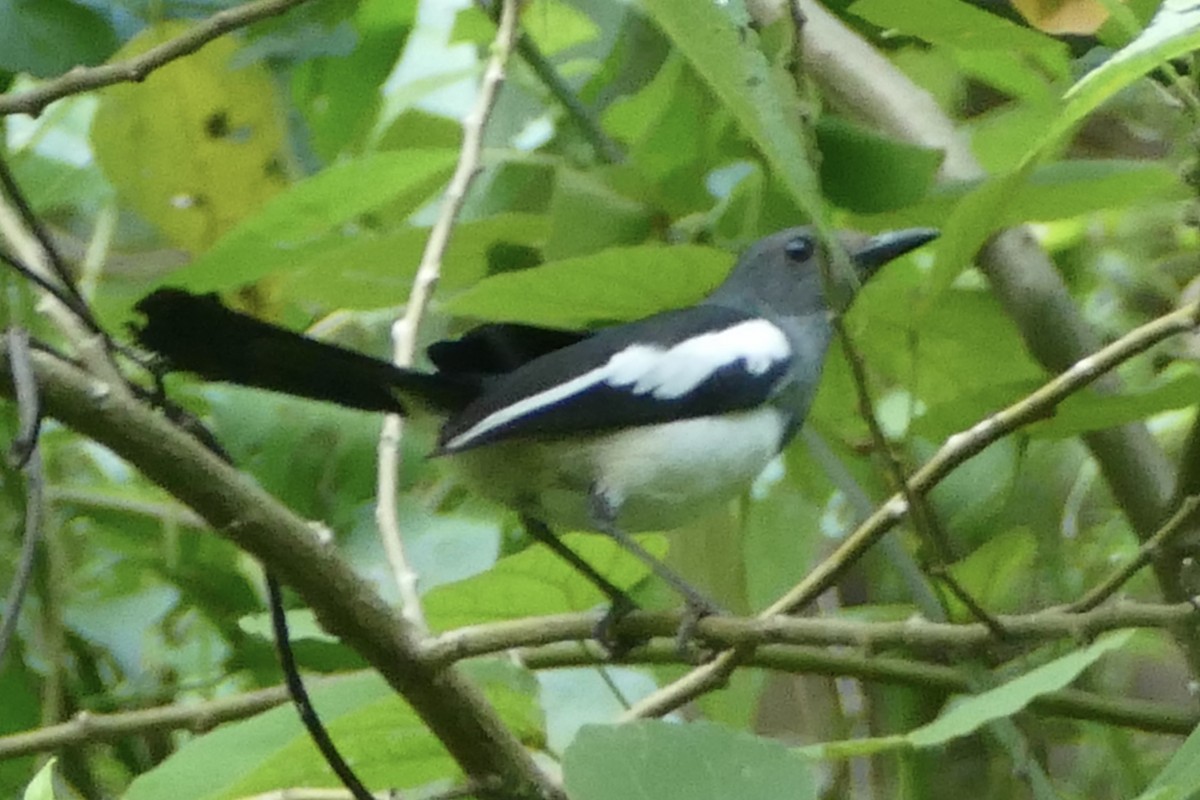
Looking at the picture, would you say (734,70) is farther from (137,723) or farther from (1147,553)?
(137,723)

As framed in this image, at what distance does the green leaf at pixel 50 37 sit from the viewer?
75 cm

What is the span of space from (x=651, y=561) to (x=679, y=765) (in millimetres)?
371

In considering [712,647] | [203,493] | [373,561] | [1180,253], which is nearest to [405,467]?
[373,561]

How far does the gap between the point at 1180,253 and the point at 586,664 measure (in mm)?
682

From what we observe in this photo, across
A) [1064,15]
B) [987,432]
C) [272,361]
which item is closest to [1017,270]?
[1064,15]

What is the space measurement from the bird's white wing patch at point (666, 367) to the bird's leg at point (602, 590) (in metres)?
0.08

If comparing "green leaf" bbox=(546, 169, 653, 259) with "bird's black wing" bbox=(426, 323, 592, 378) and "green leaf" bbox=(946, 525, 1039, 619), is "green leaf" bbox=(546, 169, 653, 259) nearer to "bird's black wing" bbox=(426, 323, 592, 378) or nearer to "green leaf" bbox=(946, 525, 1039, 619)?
"bird's black wing" bbox=(426, 323, 592, 378)

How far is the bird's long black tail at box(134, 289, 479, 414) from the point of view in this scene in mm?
623

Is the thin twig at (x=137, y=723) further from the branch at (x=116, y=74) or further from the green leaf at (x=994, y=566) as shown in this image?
the green leaf at (x=994, y=566)

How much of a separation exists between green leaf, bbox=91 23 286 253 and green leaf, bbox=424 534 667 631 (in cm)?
36

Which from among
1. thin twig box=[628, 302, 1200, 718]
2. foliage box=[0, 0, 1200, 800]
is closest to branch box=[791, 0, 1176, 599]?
foliage box=[0, 0, 1200, 800]

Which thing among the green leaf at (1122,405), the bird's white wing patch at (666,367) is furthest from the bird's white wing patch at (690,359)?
the green leaf at (1122,405)

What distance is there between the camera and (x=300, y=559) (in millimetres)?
472

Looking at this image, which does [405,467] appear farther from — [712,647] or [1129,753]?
[1129,753]
